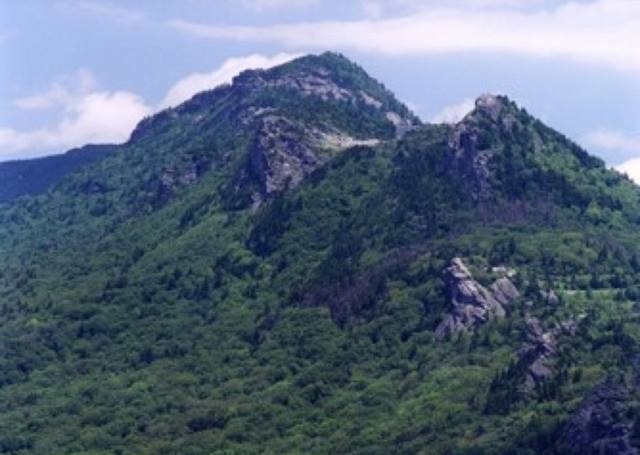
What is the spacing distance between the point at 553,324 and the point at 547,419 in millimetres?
34898

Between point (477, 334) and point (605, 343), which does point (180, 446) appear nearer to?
point (477, 334)

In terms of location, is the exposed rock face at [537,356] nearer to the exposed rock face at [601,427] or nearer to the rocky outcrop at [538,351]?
the rocky outcrop at [538,351]

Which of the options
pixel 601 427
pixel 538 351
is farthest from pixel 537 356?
pixel 601 427

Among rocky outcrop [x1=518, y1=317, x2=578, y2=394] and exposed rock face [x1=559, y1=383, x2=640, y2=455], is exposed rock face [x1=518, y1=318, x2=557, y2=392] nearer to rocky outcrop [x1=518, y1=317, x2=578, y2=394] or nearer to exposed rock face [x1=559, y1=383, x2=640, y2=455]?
rocky outcrop [x1=518, y1=317, x2=578, y2=394]

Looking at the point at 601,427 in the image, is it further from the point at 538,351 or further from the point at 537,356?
the point at 538,351

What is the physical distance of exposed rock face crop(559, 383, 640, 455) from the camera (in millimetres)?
144000

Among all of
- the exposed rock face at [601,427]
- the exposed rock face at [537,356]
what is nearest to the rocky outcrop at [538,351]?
the exposed rock face at [537,356]

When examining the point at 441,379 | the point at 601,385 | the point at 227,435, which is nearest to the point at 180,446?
the point at 227,435

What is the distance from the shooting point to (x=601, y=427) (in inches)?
5758

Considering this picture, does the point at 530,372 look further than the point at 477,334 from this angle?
No

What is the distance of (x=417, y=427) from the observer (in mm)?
176125

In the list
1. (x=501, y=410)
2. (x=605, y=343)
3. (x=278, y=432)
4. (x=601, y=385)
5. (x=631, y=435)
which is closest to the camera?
(x=631, y=435)

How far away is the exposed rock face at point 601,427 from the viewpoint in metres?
144

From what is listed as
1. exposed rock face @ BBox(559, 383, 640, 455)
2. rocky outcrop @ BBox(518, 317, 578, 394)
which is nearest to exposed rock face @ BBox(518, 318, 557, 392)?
rocky outcrop @ BBox(518, 317, 578, 394)
